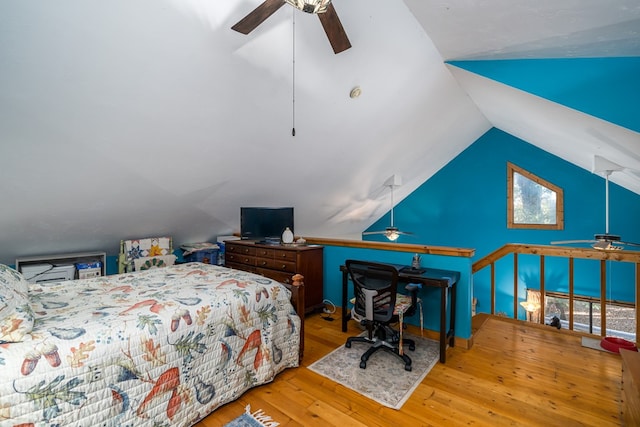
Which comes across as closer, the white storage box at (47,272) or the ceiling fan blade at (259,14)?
the ceiling fan blade at (259,14)

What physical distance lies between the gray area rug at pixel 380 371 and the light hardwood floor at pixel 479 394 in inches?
2.5

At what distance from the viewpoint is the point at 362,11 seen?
2.25 m

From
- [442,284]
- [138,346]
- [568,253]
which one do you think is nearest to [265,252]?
[442,284]

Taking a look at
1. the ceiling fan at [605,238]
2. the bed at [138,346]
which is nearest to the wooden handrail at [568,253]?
the ceiling fan at [605,238]

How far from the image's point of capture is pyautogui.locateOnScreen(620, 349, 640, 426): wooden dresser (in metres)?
1.52

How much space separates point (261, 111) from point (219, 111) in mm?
382

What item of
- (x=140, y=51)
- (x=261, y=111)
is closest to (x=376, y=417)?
(x=261, y=111)

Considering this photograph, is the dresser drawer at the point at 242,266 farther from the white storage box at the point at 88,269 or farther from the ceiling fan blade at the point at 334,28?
the ceiling fan blade at the point at 334,28

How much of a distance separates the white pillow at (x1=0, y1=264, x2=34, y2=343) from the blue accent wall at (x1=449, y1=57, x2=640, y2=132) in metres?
3.71

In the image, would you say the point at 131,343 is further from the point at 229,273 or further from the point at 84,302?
the point at 229,273

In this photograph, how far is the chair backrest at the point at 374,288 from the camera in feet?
7.82

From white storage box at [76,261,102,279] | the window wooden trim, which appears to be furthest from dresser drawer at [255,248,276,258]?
the window wooden trim

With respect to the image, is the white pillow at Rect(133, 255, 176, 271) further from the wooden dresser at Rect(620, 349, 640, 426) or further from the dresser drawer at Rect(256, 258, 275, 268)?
the wooden dresser at Rect(620, 349, 640, 426)

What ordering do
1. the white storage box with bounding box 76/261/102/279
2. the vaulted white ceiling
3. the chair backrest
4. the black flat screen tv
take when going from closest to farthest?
the vaulted white ceiling → the chair backrest → the white storage box with bounding box 76/261/102/279 → the black flat screen tv
